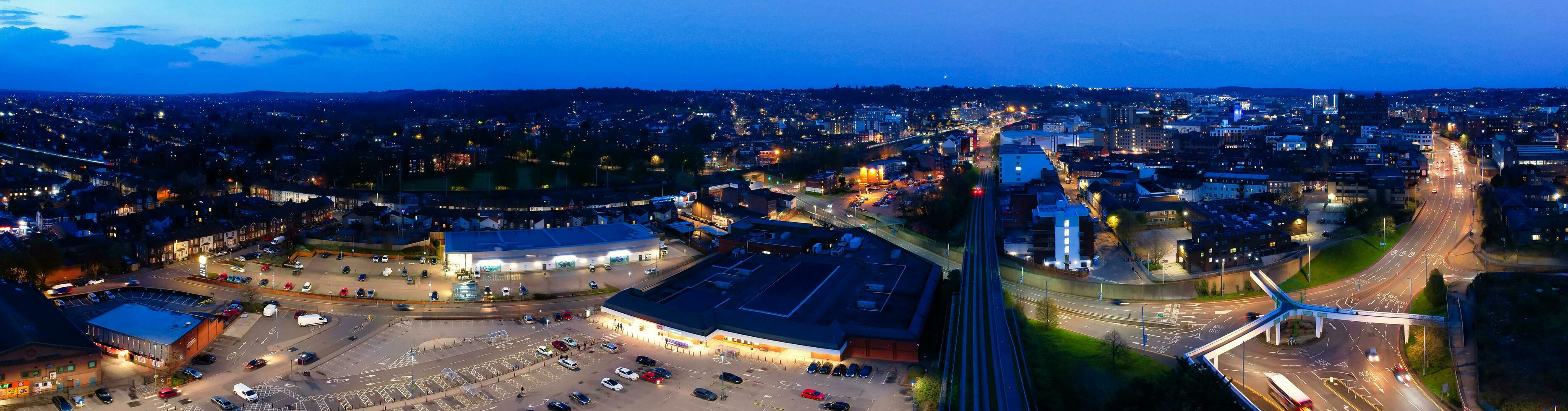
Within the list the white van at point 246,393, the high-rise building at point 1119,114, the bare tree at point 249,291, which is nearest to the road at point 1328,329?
the white van at point 246,393

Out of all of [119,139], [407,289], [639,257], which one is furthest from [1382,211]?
[119,139]

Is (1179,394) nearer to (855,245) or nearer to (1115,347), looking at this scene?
(1115,347)

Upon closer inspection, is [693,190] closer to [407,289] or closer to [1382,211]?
[407,289]

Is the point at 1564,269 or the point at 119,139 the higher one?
the point at 119,139

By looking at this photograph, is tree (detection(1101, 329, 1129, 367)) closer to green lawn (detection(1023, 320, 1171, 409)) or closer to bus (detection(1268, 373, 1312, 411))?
green lawn (detection(1023, 320, 1171, 409))

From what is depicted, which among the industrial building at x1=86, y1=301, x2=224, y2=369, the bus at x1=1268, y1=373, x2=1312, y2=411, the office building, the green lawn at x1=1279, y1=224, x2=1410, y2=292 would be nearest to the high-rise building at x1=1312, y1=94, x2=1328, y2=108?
the office building

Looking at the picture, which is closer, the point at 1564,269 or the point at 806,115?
the point at 1564,269

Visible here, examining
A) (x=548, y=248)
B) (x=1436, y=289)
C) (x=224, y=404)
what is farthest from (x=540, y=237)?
(x=1436, y=289)
